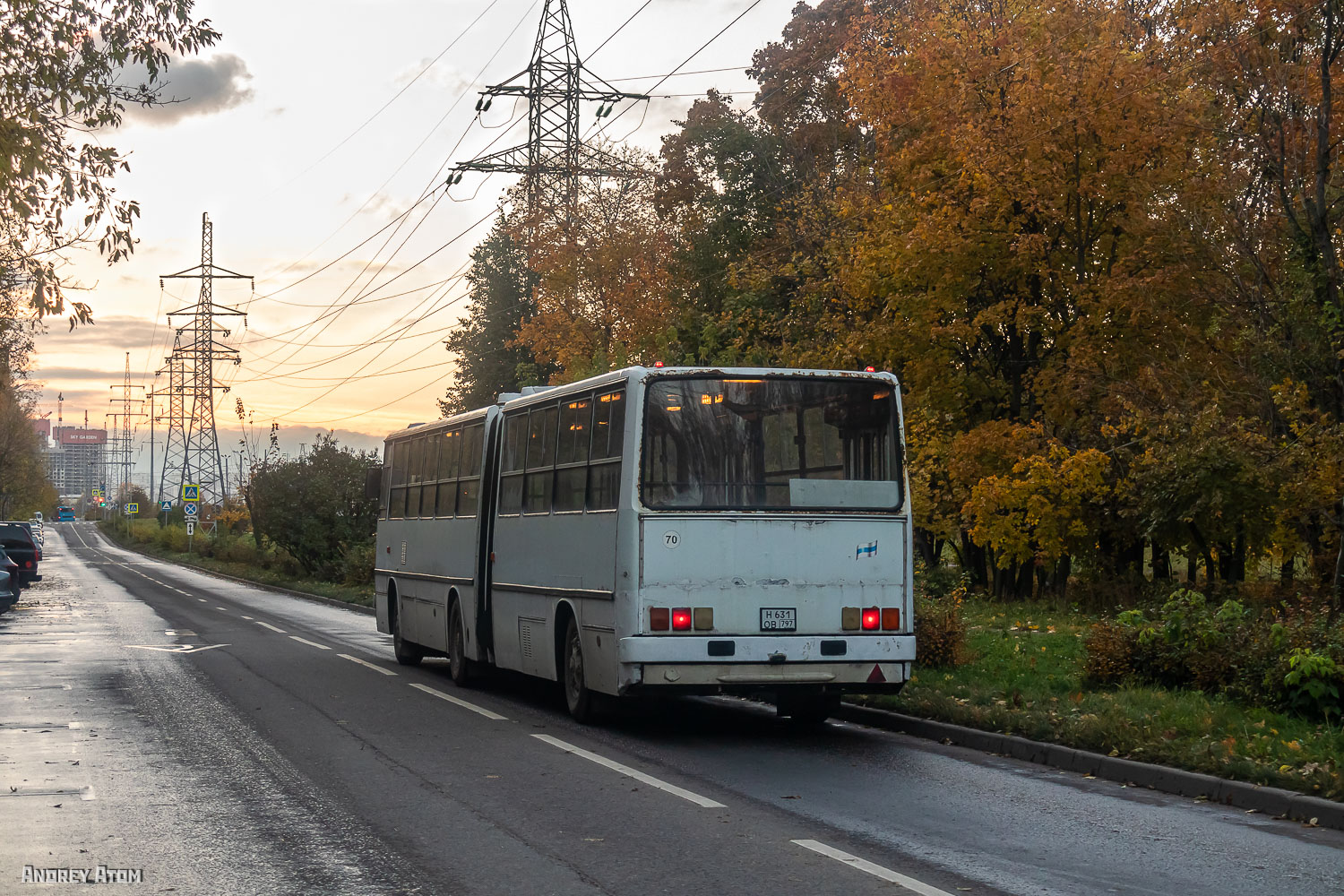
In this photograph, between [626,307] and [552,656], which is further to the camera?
[626,307]

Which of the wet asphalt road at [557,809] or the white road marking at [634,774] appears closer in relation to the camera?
the wet asphalt road at [557,809]

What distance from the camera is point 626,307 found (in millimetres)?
48500

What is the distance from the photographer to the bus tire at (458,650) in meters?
18.4

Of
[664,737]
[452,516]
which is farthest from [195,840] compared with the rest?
[452,516]

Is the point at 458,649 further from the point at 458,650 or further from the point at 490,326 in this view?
the point at 490,326

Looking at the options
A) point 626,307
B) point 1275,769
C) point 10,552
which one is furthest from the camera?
point 626,307

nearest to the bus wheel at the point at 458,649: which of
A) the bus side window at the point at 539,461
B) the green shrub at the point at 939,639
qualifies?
the bus side window at the point at 539,461

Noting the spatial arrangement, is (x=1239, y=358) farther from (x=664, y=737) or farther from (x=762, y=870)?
(x=762, y=870)

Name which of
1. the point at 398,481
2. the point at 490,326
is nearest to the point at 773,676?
the point at 398,481

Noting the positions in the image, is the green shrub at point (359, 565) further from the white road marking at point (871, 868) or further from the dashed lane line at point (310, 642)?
the white road marking at point (871, 868)

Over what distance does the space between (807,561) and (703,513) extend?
39.6 inches

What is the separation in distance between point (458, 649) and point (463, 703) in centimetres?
234

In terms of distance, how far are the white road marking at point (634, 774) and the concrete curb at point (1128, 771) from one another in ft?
9.96

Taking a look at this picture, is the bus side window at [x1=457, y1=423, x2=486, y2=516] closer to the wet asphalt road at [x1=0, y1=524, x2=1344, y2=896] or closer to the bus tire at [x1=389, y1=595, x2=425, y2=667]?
the wet asphalt road at [x1=0, y1=524, x2=1344, y2=896]
